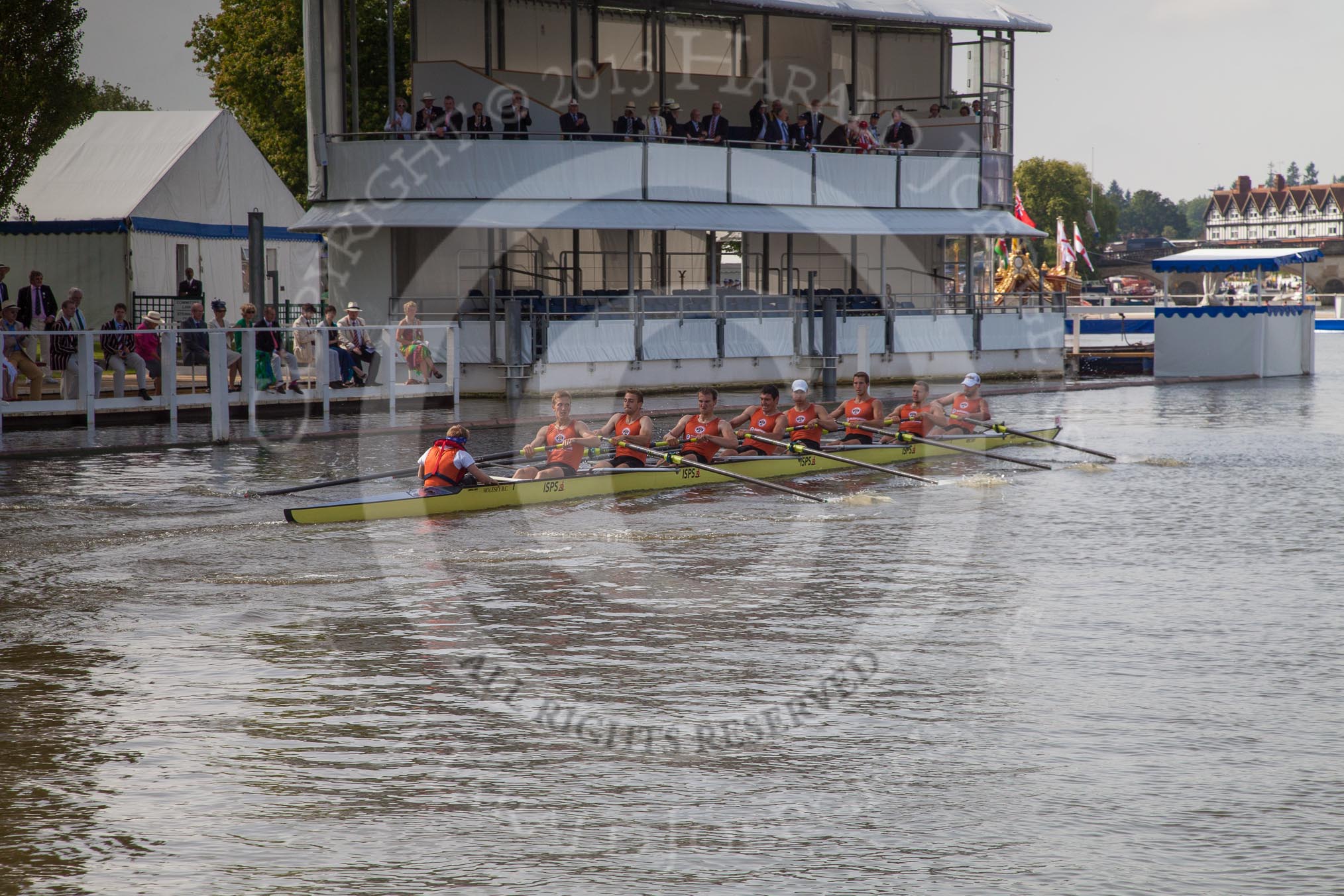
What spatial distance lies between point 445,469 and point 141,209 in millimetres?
20600

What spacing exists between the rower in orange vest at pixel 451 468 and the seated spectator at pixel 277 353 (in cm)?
868

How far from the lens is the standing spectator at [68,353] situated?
21.6 meters

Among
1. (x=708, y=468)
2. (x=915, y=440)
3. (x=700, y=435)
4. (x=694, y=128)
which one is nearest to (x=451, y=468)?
(x=708, y=468)

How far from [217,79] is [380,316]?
73.0 ft

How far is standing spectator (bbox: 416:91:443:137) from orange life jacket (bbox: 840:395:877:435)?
43.7 ft

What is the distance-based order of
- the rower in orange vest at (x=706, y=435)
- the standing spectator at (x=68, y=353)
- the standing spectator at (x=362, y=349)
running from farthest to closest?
the standing spectator at (x=362, y=349), the standing spectator at (x=68, y=353), the rower in orange vest at (x=706, y=435)

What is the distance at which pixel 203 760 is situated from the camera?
8125mm

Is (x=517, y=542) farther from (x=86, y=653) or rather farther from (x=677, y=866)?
(x=677, y=866)

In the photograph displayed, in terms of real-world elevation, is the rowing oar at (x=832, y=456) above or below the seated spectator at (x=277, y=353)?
below

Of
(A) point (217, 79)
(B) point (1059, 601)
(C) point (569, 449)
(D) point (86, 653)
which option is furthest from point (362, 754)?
(A) point (217, 79)

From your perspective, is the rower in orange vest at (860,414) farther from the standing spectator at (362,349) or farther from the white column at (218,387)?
the white column at (218,387)

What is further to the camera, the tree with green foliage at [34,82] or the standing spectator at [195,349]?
the tree with green foliage at [34,82]

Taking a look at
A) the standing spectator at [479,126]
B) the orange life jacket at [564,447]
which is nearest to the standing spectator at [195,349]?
the orange life jacket at [564,447]

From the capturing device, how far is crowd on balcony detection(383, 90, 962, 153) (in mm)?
31969
